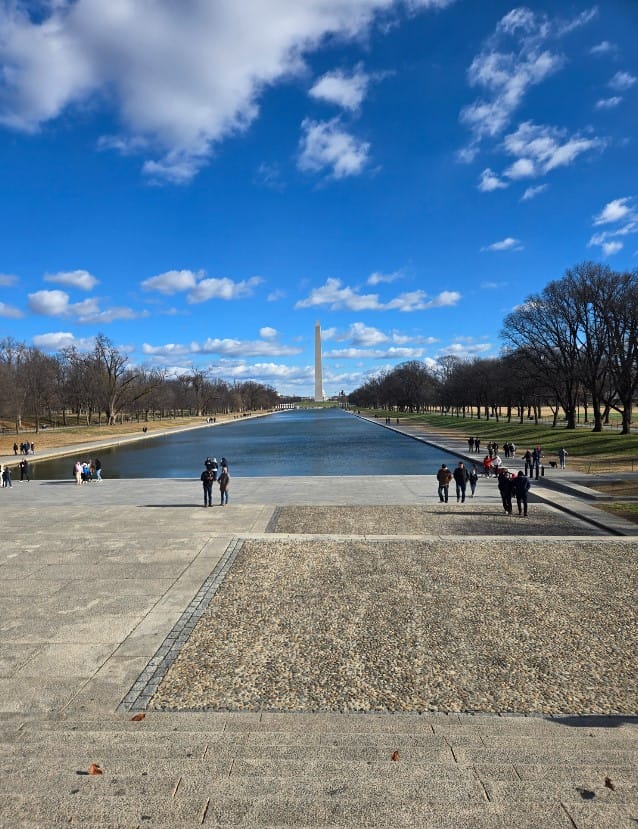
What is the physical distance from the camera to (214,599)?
9086mm

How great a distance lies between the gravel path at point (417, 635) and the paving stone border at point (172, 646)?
0.13m

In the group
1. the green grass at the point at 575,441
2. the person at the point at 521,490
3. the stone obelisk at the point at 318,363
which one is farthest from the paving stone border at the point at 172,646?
the stone obelisk at the point at 318,363

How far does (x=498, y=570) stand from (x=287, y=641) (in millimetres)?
5131

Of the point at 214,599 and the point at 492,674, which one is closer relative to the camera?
the point at 492,674

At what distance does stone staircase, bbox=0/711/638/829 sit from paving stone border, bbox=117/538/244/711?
365 mm

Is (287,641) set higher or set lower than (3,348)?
lower

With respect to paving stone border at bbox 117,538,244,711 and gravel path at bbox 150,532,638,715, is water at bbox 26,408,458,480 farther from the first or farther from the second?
paving stone border at bbox 117,538,244,711

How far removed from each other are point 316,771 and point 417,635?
341 centimetres

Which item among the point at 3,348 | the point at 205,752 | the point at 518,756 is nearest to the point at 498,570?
the point at 518,756

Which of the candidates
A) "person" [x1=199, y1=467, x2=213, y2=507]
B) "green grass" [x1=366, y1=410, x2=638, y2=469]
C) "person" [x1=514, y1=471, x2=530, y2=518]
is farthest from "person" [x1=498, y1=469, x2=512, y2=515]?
"green grass" [x1=366, y1=410, x2=638, y2=469]

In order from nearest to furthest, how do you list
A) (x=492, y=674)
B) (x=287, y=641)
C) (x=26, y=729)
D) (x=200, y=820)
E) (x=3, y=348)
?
(x=200, y=820), (x=26, y=729), (x=492, y=674), (x=287, y=641), (x=3, y=348)

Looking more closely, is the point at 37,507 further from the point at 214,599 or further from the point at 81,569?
the point at 214,599

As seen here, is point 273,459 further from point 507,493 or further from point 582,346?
point 582,346

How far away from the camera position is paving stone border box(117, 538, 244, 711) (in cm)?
585
